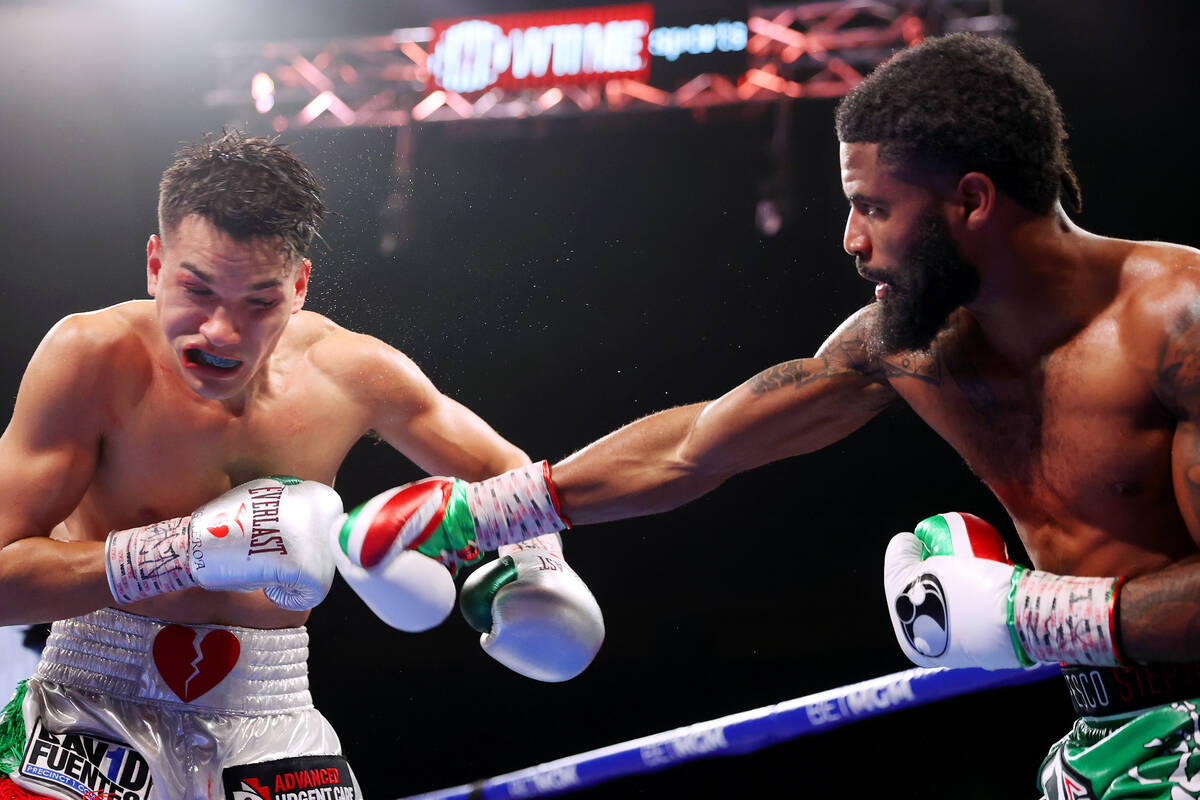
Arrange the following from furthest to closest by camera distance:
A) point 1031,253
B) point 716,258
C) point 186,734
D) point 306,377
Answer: point 716,258, point 306,377, point 186,734, point 1031,253

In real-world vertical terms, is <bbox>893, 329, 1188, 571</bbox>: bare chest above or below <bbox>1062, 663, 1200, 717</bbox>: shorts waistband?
above

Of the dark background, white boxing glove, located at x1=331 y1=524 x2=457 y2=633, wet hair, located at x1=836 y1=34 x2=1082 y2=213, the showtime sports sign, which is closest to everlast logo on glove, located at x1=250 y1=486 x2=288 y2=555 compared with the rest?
white boxing glove, located at x1=331 y1=524 x2=457 y2=633

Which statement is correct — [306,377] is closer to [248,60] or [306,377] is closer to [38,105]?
[248,60]

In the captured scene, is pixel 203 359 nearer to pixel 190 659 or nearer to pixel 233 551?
pixel 233 551

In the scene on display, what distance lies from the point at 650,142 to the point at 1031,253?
2.36m

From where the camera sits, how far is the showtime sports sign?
3.80m

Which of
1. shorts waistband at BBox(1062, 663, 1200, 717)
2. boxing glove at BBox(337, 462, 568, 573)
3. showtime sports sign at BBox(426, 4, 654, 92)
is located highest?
showtime sports sign at BBox(426, 4, 654, 92)

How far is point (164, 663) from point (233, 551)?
0.92 feet

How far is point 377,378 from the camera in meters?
2.29

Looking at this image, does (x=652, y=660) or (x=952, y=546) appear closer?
(x=952, y=546)

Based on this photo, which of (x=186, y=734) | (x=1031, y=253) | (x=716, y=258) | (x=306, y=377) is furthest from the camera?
(x=716, y=258)

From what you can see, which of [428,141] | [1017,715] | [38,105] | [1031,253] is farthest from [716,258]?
[38,105]

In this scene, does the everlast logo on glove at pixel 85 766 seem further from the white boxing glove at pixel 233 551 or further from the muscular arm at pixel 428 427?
the muscular arm at pixel 428 427

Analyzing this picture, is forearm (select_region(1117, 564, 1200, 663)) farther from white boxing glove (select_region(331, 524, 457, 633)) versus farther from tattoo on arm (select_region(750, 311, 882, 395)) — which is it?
white boxing glove (select_region(331, 524, 457, 633))
